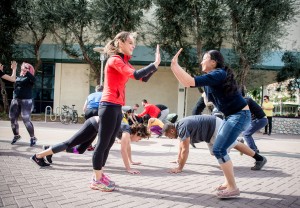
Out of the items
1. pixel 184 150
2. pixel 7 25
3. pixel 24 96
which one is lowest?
pixel 184 150

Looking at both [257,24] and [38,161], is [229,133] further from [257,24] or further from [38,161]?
[257,24]

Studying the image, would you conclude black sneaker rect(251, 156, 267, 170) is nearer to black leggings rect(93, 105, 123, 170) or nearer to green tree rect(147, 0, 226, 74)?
black leggings rect(93, 105, 123, 170)

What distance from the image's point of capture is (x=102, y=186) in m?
3.49

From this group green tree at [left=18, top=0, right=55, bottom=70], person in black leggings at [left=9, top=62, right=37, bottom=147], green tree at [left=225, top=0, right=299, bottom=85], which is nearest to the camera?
person in black leggings at [left=9, top=62, right=37, bottom=147]

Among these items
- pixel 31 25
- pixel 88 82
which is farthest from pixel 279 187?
pixel 88 82

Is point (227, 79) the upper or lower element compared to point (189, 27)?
lower

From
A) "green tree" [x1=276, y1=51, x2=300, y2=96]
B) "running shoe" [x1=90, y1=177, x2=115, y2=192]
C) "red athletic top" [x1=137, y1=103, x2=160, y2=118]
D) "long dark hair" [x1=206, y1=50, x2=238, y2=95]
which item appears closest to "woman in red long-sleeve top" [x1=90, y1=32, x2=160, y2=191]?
"running shoe" [x1=90, y1=177, x2=115, y2=192]

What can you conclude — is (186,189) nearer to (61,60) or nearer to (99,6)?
(99,6)

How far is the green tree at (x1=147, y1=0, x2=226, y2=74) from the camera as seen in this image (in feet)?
47.3

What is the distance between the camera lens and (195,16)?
14.6m

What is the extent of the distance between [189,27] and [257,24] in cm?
335

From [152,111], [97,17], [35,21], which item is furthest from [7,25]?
[152,111]

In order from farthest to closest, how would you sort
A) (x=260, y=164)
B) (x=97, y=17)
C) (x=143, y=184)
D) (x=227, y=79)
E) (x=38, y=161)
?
(x=97, y=17) → (x=260, y=164) → (x=38, y=161) → (x=143, y=184) → (x=227, y=79)

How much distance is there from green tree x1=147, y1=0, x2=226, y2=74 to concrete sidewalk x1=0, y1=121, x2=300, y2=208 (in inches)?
391
